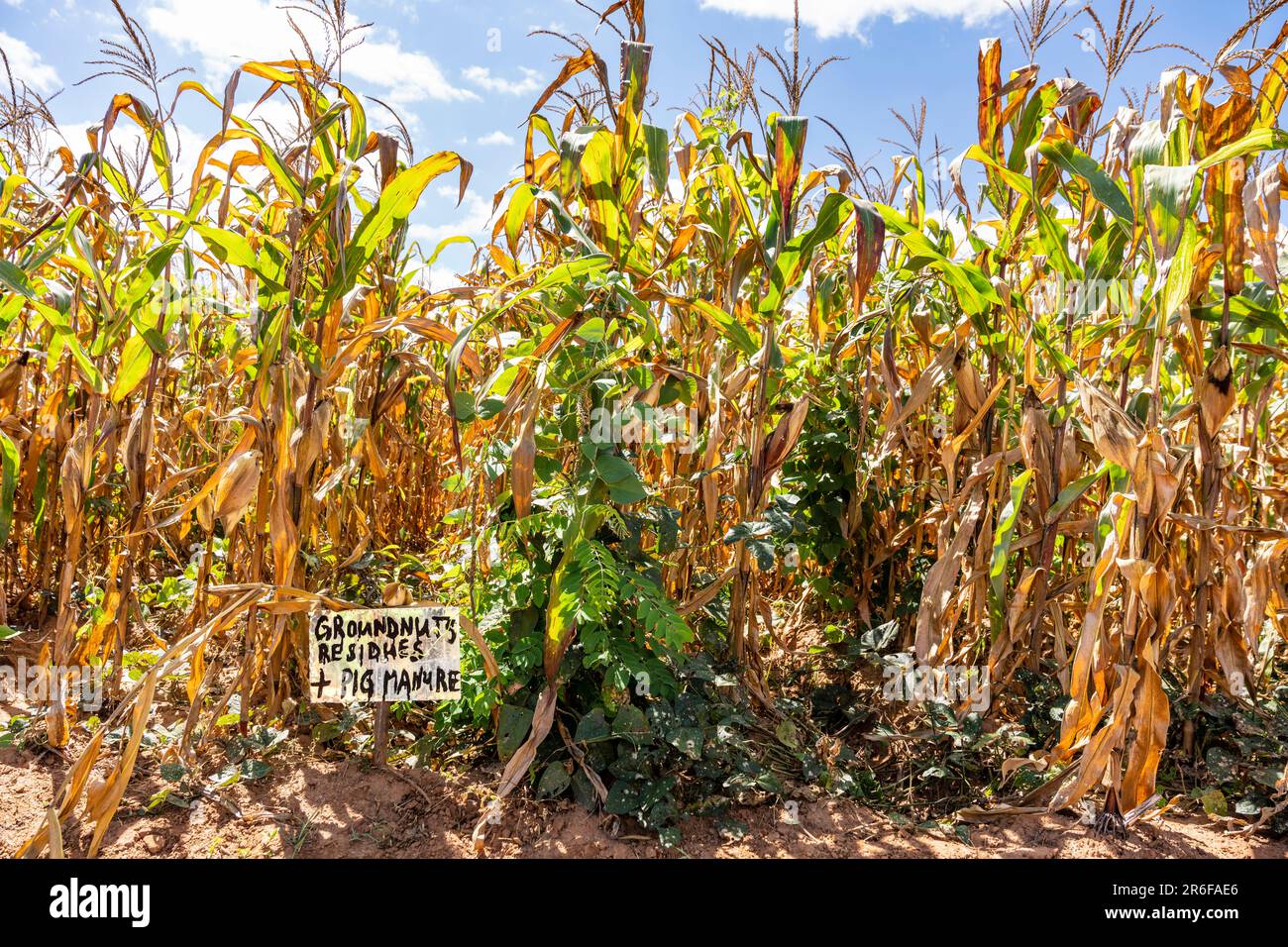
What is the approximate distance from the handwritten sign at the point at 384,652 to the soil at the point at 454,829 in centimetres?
26

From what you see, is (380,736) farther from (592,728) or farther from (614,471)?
(614,471)

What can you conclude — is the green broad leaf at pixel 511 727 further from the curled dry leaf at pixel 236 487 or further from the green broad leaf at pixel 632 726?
the curled dry leaf at pixel 236 487

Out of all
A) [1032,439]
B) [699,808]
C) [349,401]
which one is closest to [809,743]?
[699,808]

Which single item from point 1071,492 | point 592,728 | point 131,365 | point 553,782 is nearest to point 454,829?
point 553,782

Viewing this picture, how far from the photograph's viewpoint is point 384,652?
1.68 metres

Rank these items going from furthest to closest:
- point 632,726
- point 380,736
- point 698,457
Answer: point 698,457
point 380,736
point 632,726

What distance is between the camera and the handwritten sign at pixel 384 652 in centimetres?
166

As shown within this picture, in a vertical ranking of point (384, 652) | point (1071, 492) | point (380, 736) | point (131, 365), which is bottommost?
point (380, 736)

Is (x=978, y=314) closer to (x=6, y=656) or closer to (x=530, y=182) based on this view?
(x=530, y=182)

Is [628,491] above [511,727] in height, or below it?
above

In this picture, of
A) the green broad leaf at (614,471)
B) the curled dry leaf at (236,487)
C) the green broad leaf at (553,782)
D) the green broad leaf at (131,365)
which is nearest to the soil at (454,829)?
the green broad leaf at (553,782)

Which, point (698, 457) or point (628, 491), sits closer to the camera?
point (628, 491)

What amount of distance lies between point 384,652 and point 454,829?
0.41 meters

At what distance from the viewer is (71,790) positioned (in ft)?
4.48
